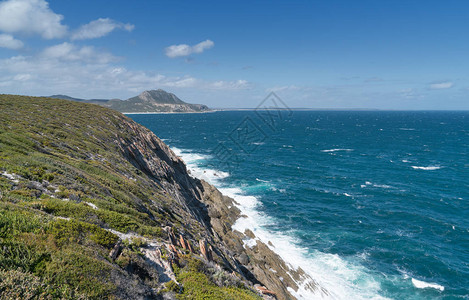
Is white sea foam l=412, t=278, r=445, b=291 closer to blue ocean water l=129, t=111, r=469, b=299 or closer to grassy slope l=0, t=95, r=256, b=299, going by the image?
blue ocean water l=129, t=111, r=469, b=299

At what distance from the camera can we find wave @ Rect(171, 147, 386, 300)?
29.8m

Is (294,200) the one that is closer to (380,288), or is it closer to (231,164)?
(380,288)

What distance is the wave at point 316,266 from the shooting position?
29.8m

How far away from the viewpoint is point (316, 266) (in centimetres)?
3441

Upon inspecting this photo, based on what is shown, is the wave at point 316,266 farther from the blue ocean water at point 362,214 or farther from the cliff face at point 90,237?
the cliff face at point 90,237

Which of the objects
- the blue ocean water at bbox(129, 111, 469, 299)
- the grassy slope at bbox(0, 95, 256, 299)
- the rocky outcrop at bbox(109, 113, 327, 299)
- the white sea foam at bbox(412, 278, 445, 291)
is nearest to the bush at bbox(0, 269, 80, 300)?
the grassy slope at bbox(0, 95, 256, 299)

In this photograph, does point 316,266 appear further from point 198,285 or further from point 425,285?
point 198,285

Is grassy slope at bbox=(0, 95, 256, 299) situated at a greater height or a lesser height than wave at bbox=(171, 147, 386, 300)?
greater

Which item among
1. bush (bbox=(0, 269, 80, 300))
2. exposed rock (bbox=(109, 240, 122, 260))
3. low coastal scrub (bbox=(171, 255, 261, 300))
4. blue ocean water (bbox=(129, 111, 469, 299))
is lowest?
blue ocean water (bbox=(129, 111, 469, 299))

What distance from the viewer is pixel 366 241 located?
40.5 metres

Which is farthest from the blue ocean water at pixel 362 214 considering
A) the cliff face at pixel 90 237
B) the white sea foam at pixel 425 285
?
the cliff face at pixel 90 237

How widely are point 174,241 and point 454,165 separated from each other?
101483 millimetres

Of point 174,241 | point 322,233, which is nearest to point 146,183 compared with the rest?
point 174,241

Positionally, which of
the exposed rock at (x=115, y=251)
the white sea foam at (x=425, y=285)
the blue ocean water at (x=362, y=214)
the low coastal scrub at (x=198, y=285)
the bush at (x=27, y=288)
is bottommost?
the white sea foam at (x=425, y=285)
